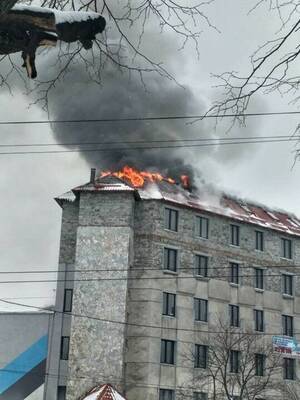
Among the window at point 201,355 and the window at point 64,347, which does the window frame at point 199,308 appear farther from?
the window at point 64,347

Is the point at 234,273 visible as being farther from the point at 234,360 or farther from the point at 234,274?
the point at 234,360

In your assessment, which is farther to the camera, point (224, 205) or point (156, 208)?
point (224, 205)

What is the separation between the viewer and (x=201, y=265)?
39.1 meters

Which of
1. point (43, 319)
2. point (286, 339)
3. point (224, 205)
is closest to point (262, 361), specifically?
point (286, 339)

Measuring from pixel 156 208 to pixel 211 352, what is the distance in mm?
8889

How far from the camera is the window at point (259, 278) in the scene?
4097 centimetres

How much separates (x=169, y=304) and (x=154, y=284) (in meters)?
1.54

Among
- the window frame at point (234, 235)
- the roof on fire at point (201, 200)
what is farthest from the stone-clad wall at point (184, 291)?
the roof on fire at point (201, 200)

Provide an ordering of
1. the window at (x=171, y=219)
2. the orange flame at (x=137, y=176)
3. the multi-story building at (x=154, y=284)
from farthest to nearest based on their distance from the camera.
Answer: the orange flame at (x=137, y=176), the window at (x=171, y=219), the multi-story building at (x=154, y=284)

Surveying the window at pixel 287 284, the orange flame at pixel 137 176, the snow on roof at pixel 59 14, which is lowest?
the snow on roof at pixel 59 14

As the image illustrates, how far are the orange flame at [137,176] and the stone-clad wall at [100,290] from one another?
4186 mm

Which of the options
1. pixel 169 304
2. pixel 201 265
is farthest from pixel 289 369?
pixel 169 304

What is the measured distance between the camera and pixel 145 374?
35.0 m

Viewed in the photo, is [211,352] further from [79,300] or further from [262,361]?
[79,300]
